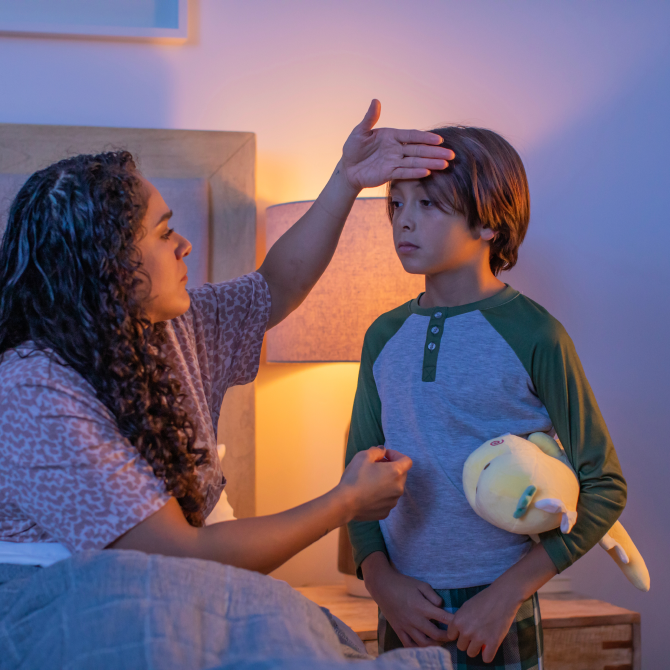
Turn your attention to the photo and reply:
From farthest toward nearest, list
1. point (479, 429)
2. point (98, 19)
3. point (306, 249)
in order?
point (98, 19) → point (306, 249) → point (479, 429)

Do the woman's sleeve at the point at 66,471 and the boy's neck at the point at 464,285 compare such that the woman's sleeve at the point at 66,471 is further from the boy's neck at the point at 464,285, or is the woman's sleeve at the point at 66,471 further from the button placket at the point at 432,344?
the boy's neck at the point at 464,285

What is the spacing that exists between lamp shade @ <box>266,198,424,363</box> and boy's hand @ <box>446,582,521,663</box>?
2.37 ft

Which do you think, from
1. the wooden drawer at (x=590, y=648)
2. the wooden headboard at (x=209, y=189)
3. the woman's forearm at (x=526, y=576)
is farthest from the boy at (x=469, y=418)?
the wooden headboard at (x=209, y=189)

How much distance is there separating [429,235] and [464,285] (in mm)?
113

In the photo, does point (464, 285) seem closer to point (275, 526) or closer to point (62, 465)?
point (275, 526)

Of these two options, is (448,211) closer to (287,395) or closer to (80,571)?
(80,571)

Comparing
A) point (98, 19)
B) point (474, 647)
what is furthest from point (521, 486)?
point (98, 19)

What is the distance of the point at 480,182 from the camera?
3.30 ft

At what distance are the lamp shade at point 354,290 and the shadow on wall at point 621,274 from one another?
46 cm

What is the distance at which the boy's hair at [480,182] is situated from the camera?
1.00m

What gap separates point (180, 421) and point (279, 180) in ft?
3.38

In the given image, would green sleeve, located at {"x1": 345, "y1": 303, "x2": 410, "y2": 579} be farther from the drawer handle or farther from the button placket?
the drawer handle

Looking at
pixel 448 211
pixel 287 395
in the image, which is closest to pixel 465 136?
pixel 448 211

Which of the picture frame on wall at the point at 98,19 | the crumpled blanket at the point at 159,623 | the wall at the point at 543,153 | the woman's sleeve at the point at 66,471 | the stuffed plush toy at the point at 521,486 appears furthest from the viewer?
the wall at the point at 543,153
